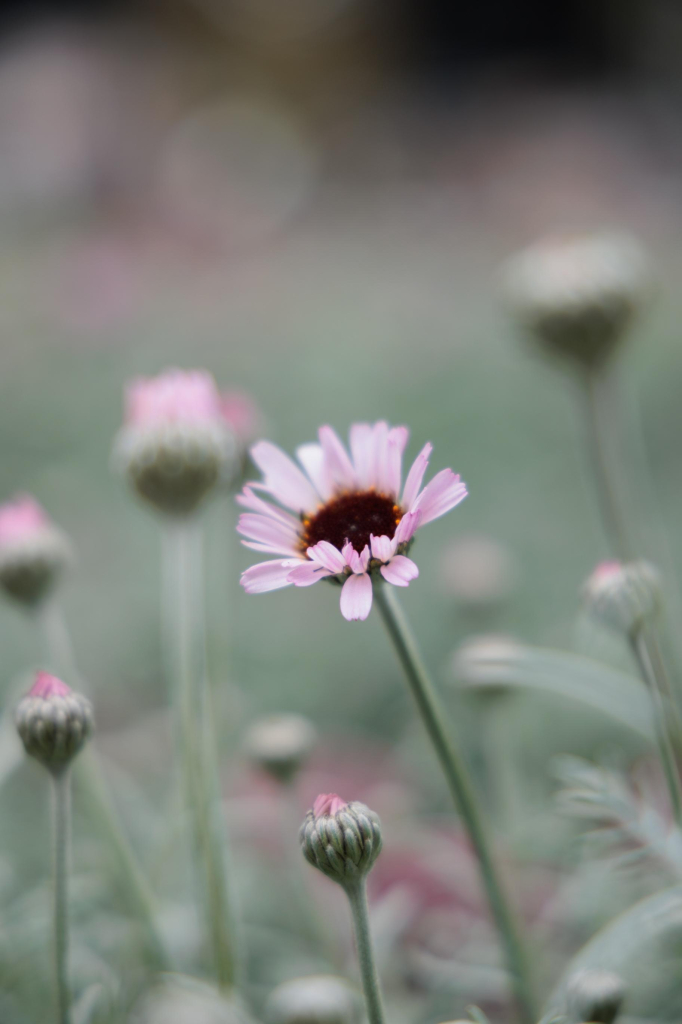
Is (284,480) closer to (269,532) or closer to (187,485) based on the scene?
(269,532)

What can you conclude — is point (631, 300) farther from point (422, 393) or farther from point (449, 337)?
point (449, 337)

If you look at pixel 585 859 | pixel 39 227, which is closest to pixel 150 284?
pixel 39 227

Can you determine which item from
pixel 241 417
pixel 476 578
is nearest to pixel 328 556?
pixel 241 417

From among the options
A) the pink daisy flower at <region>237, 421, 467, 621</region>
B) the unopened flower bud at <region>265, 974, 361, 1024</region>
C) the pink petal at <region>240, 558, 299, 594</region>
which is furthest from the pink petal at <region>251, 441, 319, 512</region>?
the unopened flower bud at <region>265, 974, 361, 1024</region>

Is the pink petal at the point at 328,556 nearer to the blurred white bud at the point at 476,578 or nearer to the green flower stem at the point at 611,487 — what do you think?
the green flower stem at the point at 611,487

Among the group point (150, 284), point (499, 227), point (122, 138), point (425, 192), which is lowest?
point (150, 284)

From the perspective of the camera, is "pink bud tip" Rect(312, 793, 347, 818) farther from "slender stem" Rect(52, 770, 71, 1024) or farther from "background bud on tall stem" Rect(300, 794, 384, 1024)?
"slender stem" Rect(52, 770, 71, 1024)
